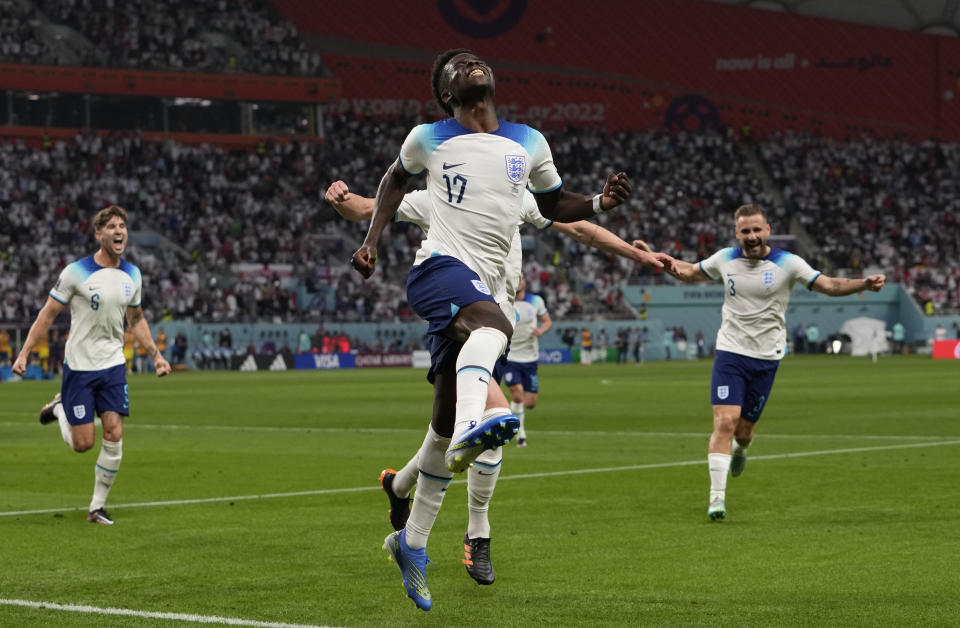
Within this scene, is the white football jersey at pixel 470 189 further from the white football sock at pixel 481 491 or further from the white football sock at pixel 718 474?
the white football sock at pixel 718 474

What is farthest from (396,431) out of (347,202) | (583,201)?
(583,201)

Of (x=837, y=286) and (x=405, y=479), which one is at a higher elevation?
(x=837, y=286)

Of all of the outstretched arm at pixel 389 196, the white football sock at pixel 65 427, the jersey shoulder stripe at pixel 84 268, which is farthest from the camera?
the white football sock at pixel 65 427

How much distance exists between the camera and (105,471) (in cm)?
1166

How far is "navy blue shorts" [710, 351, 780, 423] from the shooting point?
11.9 m

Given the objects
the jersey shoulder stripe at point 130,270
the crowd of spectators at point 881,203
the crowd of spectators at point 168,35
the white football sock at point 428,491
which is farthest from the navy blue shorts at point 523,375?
the crowd of spectators at point 881,203

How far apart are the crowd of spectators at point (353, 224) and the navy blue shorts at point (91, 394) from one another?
41.0 m

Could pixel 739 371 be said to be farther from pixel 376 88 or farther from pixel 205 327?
pixel 376 88

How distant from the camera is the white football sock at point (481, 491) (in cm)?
800

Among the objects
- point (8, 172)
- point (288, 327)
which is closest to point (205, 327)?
point (288, 327)

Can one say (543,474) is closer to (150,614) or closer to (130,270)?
(130,270)

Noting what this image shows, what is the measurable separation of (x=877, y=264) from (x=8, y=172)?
137 feet

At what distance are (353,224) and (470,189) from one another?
58.1m

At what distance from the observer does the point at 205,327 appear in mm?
53688
